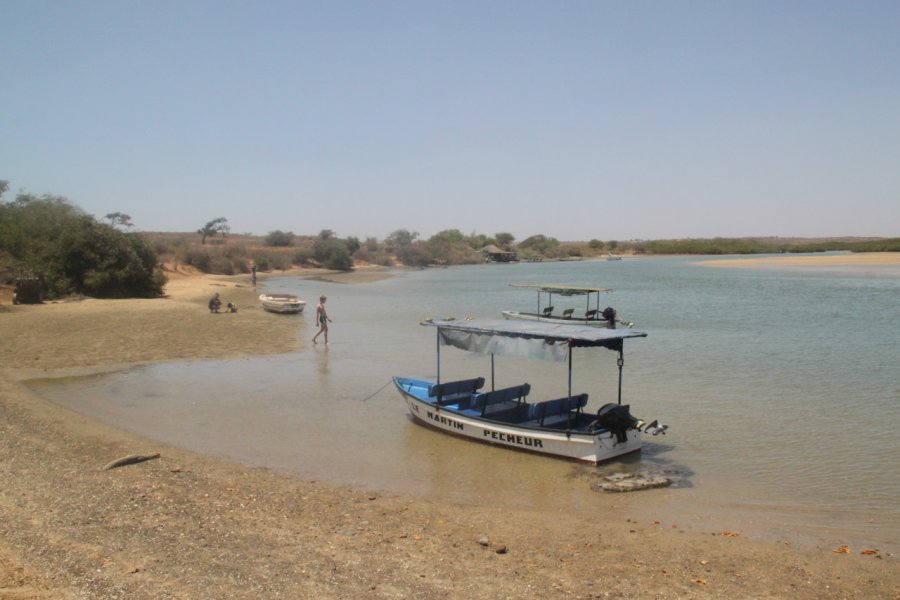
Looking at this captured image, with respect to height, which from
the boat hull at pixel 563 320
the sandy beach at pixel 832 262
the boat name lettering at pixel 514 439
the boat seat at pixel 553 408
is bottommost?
the boat name lettering at pixel 514 439

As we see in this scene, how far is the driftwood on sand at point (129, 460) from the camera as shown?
10539 mm

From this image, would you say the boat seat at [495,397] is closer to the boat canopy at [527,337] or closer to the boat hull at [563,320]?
the boat canopy at [527,337]

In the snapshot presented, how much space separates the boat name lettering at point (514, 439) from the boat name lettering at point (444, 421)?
2.20 feet

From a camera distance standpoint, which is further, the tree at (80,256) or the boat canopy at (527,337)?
the tree at (80,256)

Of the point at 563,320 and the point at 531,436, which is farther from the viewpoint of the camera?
the point at 563,320

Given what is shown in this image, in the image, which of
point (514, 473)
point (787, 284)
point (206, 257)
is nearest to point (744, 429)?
point (514, 473)

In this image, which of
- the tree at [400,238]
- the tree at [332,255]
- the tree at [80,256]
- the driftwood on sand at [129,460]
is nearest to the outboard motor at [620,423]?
the driftwood on sand at [129,460]

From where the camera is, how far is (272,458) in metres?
11.9

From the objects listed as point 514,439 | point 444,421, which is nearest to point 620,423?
point 514,439

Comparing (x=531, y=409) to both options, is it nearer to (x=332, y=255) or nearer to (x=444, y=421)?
(x=444, y=421)

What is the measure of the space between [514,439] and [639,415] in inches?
160

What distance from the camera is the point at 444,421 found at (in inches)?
527

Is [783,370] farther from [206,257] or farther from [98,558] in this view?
[206,257]

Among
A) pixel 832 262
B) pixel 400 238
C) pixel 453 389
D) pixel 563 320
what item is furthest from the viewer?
pixel 400 238
